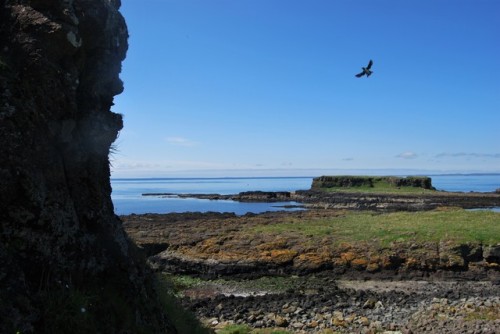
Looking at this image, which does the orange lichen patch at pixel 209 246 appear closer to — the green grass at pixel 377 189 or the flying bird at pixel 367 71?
the flying bird at pixel 367 71

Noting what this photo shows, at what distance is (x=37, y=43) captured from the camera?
6.95 metres

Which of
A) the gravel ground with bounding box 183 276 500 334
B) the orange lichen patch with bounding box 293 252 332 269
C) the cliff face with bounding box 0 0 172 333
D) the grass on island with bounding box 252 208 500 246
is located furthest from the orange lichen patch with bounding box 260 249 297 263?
the cliff face with bounding box 0 0 172 333

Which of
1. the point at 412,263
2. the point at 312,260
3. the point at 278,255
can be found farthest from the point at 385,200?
the point at 312,260

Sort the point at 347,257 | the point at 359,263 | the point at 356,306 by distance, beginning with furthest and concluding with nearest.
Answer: the point at 347,257, the point at 359,263, the point at 356,306

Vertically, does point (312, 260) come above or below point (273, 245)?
below

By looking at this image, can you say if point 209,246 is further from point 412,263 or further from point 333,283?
point 412,263

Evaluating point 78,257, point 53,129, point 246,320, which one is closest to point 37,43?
point 53,129

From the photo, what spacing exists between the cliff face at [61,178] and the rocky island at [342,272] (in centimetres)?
1239

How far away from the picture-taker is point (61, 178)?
6984mm

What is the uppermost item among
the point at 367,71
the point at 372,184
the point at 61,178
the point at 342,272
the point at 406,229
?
the point at 367,71

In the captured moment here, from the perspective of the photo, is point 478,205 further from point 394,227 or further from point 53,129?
point 53,129

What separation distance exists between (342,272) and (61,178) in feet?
79.4

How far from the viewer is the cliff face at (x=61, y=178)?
19.0ft

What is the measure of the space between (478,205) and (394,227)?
6599 centimetres
